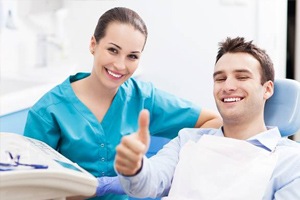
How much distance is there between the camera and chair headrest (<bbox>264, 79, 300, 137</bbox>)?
5.56 feet

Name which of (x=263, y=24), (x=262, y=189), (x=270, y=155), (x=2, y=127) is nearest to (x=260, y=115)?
(x=270, y=155)

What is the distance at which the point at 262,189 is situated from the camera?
1.41 meters

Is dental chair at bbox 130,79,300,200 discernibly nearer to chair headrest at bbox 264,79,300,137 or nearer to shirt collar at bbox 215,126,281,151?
chair headrest at bbox 264,79,300,137

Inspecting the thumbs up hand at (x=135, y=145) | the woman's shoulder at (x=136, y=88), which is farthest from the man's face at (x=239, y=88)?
the thumbs up hand at (x=135, y=145)

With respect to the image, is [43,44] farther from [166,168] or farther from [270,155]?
[270,155]

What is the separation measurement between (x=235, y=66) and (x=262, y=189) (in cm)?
38

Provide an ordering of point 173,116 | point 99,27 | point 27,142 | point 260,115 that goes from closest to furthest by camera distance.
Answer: point 27,142 → point 260,115 → point 99,27 → point 173,116

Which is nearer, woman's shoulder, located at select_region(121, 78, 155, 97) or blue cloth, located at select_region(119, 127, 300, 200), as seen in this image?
blue cloth, located at select_region(119, 127, 300, 200)

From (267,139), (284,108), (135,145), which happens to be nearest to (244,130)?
(267,139)

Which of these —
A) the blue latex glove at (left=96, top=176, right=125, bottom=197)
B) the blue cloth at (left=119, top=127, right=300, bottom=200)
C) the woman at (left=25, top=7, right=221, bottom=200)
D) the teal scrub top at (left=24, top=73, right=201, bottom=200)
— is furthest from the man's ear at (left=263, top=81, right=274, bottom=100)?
the blue latex glove at (left=96, top=176, right=125, bottom=197)

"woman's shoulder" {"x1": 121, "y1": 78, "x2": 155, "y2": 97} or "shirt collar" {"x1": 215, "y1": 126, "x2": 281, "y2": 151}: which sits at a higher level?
"woman's shoulder" {"x1": 121, "y1": 78, "x2": 155, "y2": 97}

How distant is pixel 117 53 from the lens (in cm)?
170

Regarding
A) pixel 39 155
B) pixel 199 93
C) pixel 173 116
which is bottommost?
pixel 199 93

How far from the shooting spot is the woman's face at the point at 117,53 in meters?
1.68
